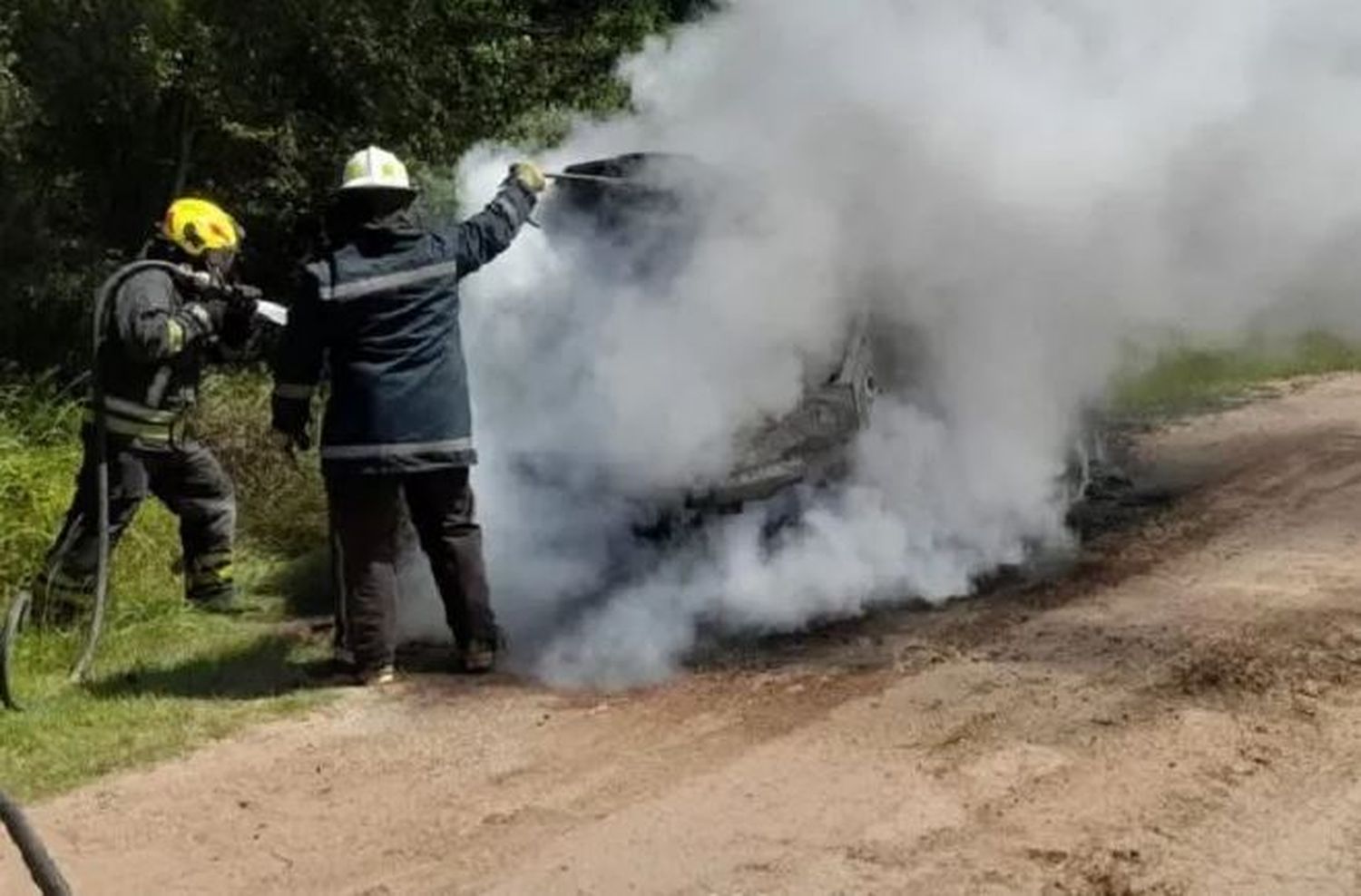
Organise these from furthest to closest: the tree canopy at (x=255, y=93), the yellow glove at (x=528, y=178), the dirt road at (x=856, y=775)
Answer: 1. the tree canopy at (x=255, y=93)
2. the yellow glove at (x=528, y=178)
3. the dirt road at (x=856, y=775)

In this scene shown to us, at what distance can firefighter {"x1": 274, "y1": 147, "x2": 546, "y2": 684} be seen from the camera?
625 centimetres

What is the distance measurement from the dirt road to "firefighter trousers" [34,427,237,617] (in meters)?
1.92

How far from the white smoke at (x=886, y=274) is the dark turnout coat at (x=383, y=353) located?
91cm

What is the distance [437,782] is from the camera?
5.29 metres

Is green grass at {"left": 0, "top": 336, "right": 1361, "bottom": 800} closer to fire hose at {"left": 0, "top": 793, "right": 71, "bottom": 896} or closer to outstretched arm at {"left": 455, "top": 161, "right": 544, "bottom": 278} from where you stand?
fire hose at {"left": 0, "top": 793, "right": 71, "bottom": 896}

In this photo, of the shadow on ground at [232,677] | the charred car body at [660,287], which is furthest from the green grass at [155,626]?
the charred car body at [660,287]

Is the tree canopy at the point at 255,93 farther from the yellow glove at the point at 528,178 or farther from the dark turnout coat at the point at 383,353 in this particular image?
the dark turnout coat at the point at 383,353

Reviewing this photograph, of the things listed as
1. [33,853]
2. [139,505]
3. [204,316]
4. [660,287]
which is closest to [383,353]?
[204,316]

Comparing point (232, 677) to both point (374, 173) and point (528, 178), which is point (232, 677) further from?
point (528, 178)

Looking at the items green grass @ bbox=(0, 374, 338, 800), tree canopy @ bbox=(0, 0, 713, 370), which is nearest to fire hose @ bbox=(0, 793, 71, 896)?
green grass @ bbox=(0, 374, 338, 800)

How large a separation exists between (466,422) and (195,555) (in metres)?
2.05

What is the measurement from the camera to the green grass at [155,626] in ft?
19.3

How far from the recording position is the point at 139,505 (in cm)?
762

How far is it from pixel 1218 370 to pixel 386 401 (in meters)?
8.53
